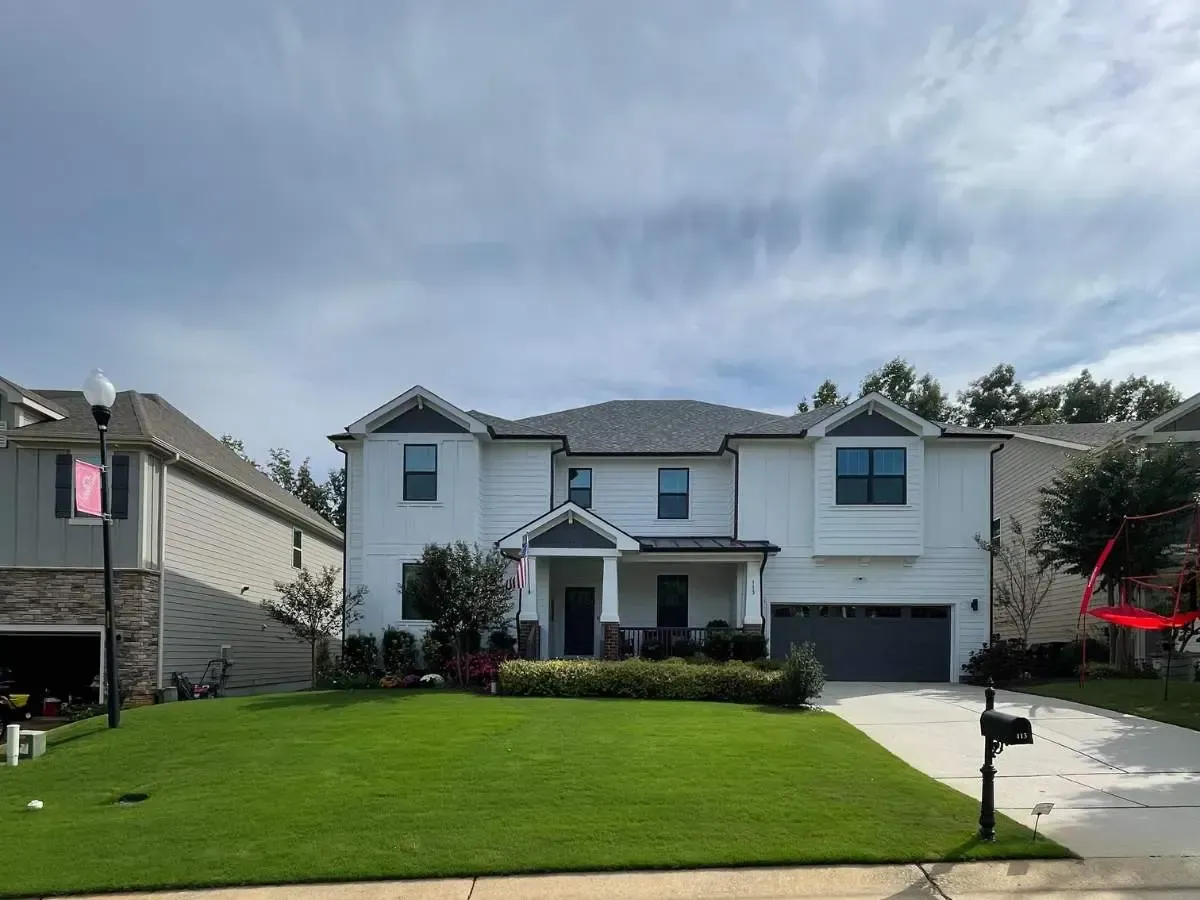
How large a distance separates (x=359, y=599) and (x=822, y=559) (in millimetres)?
11964

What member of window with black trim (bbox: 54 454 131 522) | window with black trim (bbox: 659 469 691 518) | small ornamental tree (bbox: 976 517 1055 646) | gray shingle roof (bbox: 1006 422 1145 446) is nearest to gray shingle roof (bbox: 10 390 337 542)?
window with black trim (bbox: 54 454 131 522)

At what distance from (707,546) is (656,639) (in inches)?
105

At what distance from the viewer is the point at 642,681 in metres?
17.9

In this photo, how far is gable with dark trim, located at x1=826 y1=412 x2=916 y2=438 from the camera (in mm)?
23516

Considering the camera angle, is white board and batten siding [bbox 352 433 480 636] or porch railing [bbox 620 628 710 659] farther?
white board and batten siding [bbox 352 433 480 636]

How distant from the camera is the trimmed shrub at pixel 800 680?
651 inches

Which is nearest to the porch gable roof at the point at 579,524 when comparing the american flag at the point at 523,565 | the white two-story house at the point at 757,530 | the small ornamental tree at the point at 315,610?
the american flag at the point at 523,565

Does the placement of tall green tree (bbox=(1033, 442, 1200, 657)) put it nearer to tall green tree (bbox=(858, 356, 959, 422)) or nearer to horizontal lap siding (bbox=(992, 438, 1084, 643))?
horizontal lap siding (bbox=(992, 438, 1084, 643))

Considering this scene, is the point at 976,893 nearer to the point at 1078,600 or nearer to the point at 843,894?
the point at 843,894

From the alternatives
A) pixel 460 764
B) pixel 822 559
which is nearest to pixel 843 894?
pixel 460 764

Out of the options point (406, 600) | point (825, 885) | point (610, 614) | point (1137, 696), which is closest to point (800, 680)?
point (610, 614)

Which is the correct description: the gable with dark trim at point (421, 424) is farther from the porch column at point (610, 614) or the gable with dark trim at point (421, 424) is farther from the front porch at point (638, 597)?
the porch column at point (610, 614)

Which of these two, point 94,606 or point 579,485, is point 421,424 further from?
point 94,606

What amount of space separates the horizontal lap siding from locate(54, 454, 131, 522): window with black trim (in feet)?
77.7
